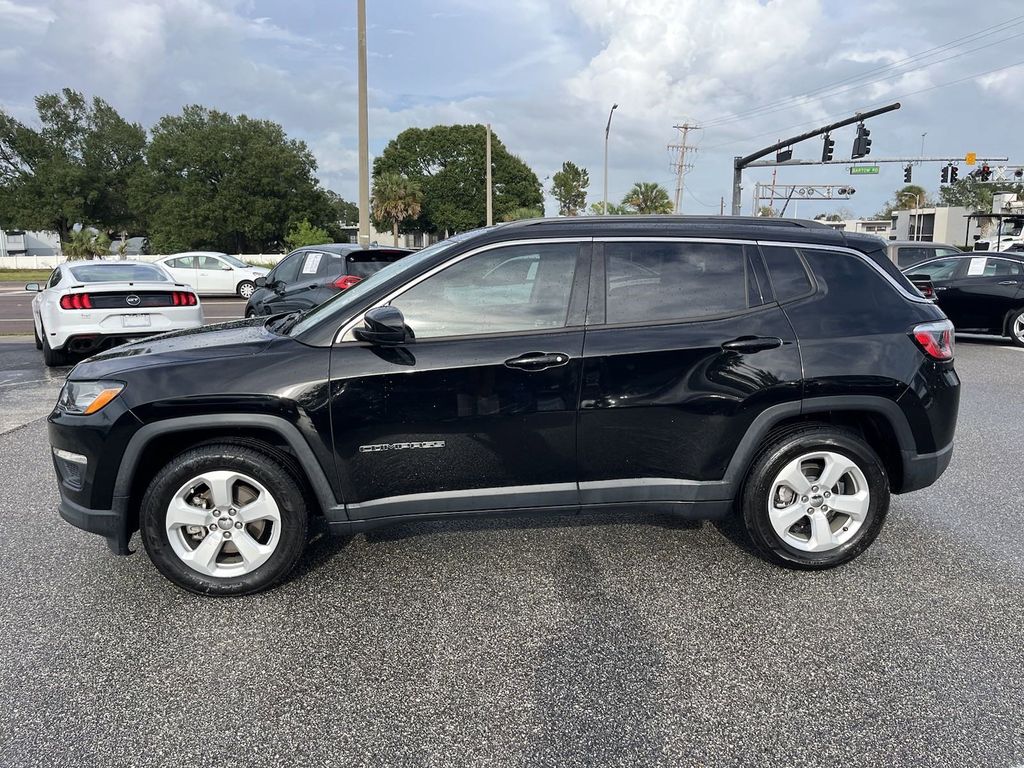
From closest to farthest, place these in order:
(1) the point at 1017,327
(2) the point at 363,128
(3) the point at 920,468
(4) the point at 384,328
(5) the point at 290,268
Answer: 1. (4) the point at 384,328
2. (3) the point at 920,468
3. (5) the point at 290,268
4. (1) the point at 1017,327
5. (2) the point at 363,128

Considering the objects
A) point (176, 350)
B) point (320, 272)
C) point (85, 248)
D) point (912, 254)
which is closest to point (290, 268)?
point (320, 272)

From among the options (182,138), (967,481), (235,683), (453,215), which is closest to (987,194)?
(453,215)

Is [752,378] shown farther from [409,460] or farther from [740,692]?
[409,460]

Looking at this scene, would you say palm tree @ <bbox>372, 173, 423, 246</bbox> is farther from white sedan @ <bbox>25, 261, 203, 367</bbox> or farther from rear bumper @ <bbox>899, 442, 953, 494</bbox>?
rear bumper @ <bbox>899, 442, 953, 494</bbox>

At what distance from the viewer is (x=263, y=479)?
10.8 ft

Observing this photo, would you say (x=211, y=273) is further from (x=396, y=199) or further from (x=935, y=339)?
(x=396, y=199)

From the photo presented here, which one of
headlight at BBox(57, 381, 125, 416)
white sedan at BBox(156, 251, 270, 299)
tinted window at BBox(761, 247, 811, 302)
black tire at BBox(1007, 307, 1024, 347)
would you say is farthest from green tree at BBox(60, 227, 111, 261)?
tinted window at BBox(761, 247, 811, 302)

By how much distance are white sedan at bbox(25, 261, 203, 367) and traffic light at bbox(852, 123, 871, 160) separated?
23852 mm

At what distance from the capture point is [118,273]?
9.61 meters

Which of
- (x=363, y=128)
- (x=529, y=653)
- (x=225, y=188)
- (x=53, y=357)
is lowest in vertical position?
(x=529, y=653)

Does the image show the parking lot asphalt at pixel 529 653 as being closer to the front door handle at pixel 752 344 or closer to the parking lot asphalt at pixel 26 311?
the front door handle at pixel 752 344

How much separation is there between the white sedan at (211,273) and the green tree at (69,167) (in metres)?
44.5

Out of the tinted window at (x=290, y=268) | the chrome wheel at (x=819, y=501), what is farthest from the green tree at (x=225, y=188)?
the chrome wheel at (x=819, y=501)

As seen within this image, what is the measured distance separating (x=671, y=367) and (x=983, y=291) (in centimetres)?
1080
